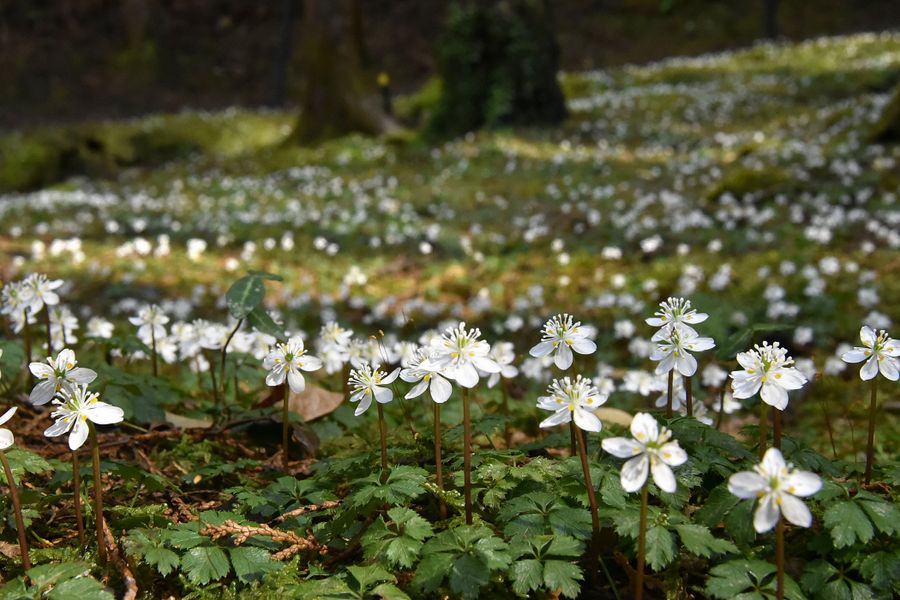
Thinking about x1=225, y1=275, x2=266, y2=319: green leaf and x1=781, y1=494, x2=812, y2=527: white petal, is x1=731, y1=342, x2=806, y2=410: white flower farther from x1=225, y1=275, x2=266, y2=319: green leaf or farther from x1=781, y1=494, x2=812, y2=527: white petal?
x1=225, y1=275, x2=266, y2=319: green leaf

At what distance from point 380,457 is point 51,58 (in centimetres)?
4254

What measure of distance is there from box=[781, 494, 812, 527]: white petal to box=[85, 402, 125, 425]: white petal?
56.5 inches

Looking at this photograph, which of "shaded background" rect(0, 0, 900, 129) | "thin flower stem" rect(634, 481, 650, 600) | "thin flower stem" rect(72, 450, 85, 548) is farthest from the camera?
"shaded background" rect(0, 0, 900, 129)

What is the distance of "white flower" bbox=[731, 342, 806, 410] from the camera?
1678mm

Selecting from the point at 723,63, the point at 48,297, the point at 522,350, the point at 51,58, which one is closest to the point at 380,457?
the point at 48,297

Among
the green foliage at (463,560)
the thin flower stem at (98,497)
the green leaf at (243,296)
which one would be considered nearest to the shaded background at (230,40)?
the green leaf at (243,296)

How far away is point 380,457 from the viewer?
210 cm

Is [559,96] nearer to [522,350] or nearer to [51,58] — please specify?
[522,350]

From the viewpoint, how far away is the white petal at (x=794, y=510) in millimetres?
1314

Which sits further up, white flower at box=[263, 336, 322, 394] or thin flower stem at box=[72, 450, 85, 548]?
white flower at box=[263, 336, 322, 394]

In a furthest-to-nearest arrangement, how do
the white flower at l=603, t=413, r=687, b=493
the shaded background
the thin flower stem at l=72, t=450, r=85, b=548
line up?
the shaded background → the thin flower stem at l=72, t=450, r=85, b=548 → the white flower at l=603, t=413, r=687, b=493

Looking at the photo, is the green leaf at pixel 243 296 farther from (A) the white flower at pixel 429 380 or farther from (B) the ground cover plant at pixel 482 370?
(A) the white flower at pixel 429 380

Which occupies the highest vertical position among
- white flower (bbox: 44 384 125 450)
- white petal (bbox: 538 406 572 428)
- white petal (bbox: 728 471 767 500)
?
white flower (bbox: 44 384 125 450)

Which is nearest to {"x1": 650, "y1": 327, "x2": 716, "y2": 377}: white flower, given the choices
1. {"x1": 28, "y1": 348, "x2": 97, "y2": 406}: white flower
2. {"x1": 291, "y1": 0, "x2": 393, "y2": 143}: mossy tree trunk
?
{"x1": 28, "y1": 348, "x2": 97, "y2": 406}: white flower
